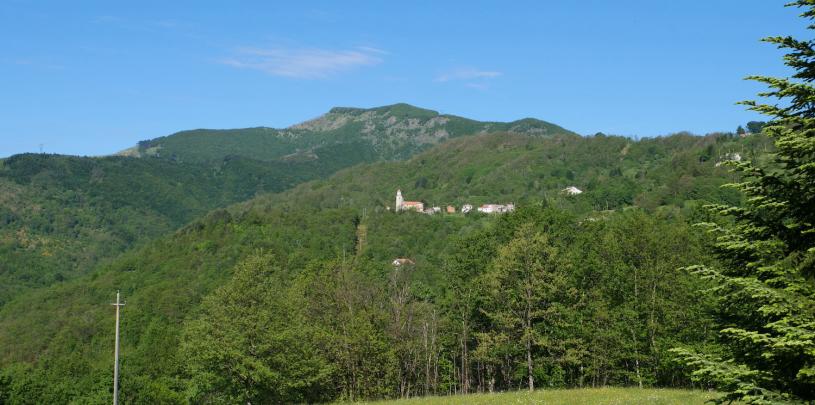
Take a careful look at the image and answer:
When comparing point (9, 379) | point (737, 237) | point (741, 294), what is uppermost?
point (737, 237)

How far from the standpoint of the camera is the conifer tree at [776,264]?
33.8ft

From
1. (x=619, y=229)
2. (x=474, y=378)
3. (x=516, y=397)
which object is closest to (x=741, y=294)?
(x=516, y=397)

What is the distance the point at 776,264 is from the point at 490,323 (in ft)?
121

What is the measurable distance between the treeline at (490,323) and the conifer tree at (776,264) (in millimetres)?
23564

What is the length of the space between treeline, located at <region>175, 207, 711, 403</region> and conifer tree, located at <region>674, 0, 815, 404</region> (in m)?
23.6

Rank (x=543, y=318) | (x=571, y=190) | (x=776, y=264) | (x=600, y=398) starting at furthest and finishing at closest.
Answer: (x=571, y=190) → (x=543, y=318) → (x=600, y=398) → (x=776, y=264)

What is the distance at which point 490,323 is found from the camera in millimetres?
46969

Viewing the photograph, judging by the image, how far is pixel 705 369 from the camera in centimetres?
1077

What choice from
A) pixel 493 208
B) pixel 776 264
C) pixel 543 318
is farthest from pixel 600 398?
pixel 493 208

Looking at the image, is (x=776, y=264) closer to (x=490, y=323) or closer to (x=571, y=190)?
(x=490, y=323)

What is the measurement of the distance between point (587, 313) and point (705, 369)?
1247 inches

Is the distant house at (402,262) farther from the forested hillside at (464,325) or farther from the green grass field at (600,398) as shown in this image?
the green grass field at (600,398)

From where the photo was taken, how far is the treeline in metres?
38.2

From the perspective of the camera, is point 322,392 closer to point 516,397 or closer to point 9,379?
point 516,397
